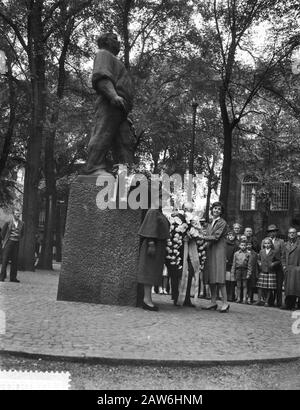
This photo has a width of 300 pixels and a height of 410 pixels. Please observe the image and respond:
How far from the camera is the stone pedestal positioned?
904 cm

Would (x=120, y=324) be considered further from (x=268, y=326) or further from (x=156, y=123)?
(x=156, y=123)

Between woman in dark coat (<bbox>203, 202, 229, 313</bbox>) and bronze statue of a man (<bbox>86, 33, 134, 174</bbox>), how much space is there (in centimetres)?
191

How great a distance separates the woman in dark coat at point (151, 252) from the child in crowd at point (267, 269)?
5522 millimetres

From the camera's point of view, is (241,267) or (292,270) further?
(241,267)

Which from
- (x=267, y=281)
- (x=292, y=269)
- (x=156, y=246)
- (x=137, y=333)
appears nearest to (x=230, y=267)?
(x=267, y=281)

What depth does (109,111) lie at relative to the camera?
989 cm

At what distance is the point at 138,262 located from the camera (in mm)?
9039

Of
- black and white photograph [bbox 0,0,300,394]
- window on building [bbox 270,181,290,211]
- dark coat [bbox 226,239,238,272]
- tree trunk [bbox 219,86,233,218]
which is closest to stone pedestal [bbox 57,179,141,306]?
black and white photograph [bbox 0,0,300,394]

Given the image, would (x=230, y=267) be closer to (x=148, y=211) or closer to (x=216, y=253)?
(x=216, y=253)

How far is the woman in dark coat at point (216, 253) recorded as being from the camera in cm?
991

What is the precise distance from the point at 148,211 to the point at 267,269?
230 inches

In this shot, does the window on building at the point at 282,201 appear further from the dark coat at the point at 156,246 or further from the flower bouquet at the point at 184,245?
the dark coat at the point at 156,246

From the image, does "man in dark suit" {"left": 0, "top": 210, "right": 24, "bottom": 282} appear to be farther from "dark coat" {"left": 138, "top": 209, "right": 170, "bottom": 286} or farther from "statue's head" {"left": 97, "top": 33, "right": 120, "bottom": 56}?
"dark coat" {"left": 138, "top": 209, "right": 170, "bottom": 286}
